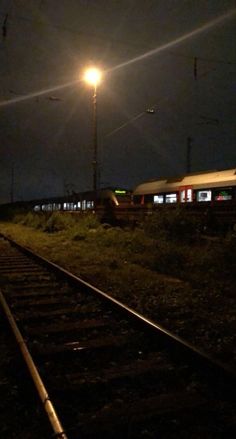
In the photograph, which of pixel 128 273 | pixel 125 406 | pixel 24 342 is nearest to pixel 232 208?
pixel 128 273

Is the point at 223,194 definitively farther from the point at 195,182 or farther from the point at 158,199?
the point at 158,199

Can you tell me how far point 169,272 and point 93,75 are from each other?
595 inches

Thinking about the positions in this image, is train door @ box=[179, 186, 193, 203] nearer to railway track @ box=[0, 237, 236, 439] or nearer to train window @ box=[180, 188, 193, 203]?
train window @ box=[180, 188, 193, 203]

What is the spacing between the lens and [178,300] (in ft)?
26.4

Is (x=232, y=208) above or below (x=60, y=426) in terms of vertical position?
above

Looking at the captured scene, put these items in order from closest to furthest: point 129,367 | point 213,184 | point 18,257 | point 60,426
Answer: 1. point 60,426
2. point 129,367
3. point 18,257
4. point 213,184

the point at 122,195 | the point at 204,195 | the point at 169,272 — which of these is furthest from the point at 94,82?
the point at 169,272

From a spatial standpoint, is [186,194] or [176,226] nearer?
[176,226]

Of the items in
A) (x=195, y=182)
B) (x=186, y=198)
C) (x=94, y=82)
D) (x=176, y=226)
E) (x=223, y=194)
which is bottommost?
(x=176, y=226)

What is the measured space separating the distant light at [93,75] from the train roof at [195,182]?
6629 mm

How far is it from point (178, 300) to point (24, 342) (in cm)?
349

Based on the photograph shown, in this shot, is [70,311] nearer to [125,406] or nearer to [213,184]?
[125,406]

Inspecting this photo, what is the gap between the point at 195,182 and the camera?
22234mm

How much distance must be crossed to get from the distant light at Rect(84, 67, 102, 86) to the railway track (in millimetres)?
17997
